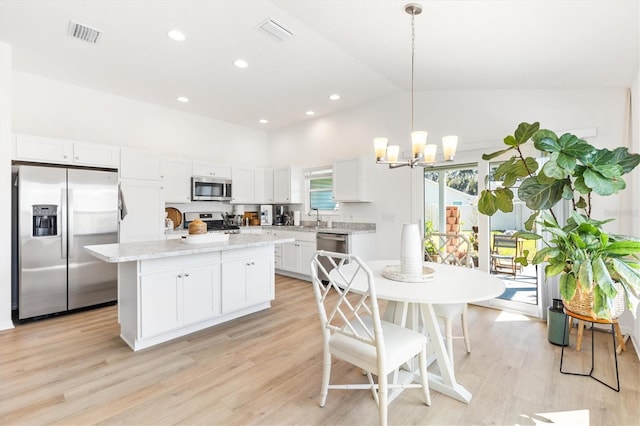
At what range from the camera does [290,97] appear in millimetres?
4664

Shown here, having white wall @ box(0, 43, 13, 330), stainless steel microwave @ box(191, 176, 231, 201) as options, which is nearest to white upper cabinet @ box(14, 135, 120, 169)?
white wall @ box(0, 43, 13, 330)

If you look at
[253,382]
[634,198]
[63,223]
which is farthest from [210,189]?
[634,198]

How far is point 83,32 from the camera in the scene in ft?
9.52

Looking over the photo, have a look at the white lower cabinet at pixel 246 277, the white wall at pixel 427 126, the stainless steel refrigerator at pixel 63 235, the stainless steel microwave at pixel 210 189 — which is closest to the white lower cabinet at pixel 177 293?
the white lower cabinet at pixel 246 277

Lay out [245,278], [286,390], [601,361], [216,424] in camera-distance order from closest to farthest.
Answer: [216,424], [286,390], [601,361], [245,278]

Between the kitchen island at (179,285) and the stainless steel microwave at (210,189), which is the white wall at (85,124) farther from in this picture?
the kitchen island at (179,285)

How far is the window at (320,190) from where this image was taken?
565 cm

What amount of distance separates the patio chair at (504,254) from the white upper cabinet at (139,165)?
4757mm

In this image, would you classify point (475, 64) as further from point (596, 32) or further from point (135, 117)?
point (135, 117)

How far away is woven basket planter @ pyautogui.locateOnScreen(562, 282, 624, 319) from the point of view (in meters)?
1.97

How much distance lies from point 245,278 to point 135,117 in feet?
11.0

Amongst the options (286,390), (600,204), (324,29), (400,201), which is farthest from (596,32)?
(286,390)

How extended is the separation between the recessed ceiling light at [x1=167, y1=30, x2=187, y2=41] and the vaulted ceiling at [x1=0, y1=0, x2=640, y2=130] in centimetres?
6

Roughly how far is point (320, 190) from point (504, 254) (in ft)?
10.5
